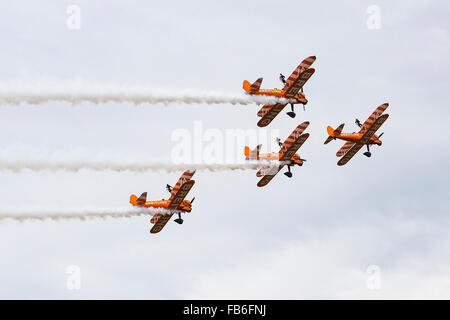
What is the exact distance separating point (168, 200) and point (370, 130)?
18304 mm

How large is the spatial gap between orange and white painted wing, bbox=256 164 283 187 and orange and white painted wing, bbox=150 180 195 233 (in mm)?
7353

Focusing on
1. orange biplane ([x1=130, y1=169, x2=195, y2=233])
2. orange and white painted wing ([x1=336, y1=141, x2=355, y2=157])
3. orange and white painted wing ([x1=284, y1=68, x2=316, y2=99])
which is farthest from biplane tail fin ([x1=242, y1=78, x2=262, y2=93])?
orange and white painted wing ([x1=336, y1=141, x2=355, y2=157])

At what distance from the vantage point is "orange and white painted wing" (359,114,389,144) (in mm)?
97000

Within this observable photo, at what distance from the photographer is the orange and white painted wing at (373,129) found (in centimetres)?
9700

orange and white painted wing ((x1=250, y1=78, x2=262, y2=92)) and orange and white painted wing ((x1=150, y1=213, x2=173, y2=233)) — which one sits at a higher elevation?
orange and white painted wing ((x1=250, y1=78, x2=262, y2=92))

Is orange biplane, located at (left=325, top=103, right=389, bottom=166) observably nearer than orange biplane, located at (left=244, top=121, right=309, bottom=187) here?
No

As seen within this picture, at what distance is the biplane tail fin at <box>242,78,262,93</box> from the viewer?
299 ft

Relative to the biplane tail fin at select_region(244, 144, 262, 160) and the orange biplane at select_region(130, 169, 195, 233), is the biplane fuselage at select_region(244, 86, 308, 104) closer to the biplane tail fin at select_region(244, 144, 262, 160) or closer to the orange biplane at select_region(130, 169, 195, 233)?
the biplane tail fin at select_region(244, 144, 262, 160)

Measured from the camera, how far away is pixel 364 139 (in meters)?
98.3

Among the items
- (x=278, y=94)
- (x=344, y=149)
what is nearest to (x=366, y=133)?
(x=344, y=149)

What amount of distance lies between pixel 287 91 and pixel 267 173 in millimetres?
7095

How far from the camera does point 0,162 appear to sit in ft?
240

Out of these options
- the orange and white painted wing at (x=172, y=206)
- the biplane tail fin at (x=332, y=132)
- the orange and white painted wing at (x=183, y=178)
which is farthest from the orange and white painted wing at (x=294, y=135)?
the orange and white painted wing at (x=172, y=206)
